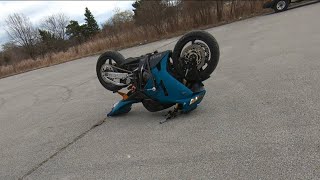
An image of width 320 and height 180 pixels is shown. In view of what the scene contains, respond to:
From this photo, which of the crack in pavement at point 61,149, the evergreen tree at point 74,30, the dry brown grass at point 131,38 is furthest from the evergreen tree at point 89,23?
the crack in pavement at point 61,149

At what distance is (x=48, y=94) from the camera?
9.51 meters

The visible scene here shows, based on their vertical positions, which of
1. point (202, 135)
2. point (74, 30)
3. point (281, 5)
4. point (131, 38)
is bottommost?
point (202, 135)

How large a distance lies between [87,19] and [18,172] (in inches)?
2298

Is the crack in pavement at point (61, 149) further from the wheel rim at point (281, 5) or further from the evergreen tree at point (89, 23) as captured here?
the evergreen tree at point (89, 23)

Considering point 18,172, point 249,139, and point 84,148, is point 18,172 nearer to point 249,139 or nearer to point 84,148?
point 84,148

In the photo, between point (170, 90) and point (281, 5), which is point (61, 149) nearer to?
point (170, 90)

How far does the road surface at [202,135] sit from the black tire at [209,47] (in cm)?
66

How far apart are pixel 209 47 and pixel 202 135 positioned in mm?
1507

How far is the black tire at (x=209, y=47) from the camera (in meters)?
4.71

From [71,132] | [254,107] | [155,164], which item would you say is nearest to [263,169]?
[155,164]

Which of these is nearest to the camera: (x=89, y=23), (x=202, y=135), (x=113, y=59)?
(x=202, y=135)

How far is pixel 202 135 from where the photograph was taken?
13.2ft

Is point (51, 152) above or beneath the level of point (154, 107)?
beneath

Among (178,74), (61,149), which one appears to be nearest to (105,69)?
(178,74)
